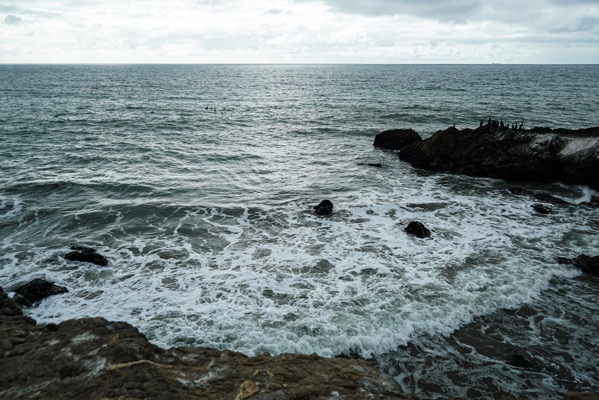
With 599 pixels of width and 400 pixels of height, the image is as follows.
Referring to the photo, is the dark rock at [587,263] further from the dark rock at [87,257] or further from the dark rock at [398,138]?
the dark rock at [398,138]

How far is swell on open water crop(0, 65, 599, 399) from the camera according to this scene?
32.2 ft

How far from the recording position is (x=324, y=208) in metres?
19.1

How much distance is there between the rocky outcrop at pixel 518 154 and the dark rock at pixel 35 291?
79.2 ft

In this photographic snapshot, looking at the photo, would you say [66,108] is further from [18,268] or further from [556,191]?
[556,191]

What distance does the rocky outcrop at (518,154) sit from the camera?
A: 2203 cm

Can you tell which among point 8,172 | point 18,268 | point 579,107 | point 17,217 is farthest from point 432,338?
point 579,107

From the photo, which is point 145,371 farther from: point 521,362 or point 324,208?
point 324,208

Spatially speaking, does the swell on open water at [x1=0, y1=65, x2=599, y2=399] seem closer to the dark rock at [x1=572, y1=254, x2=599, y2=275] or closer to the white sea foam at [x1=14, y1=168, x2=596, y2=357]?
the white sea foam at [x1=14, y1=168, x2=596, y2=357]

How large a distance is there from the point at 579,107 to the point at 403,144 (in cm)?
3933

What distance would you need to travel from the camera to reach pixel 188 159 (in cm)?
3011

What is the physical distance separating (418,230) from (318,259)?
511 cm

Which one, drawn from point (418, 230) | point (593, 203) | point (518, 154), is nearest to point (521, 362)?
point (418, 230)

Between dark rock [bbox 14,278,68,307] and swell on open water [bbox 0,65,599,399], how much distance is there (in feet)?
0.99

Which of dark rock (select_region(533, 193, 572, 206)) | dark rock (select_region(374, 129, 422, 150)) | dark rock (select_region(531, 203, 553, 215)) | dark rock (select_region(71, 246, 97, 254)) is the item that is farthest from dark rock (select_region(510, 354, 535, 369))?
dark rock (select_region(374, 129, 422, 150))
